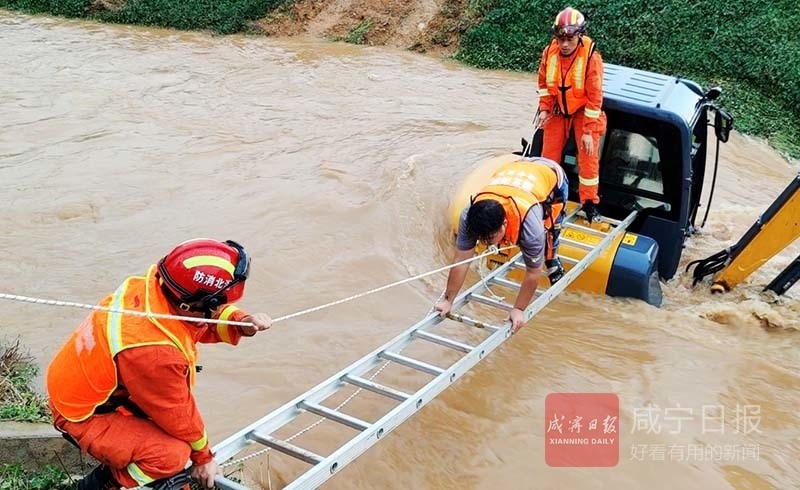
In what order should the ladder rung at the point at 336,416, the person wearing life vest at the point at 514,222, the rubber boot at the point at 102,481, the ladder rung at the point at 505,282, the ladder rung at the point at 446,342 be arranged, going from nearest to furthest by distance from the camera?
the rubber boot at the point at 102,481
the ladder rung at the point at 336,416
the person wearing life vest at the point at 514,222
the ladder rung at the point at 446,342
the ladder rung at the point at 505,282

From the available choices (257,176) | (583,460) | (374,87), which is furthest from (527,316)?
(374,87)

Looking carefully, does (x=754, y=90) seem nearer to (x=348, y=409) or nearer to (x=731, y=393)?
(x=731, y=393)

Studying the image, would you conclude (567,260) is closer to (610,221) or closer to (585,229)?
(585,229)

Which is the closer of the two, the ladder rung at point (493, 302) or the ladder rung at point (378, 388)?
the ladder rung at point (378, 388)

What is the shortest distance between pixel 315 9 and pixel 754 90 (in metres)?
9.27

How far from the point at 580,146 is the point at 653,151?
69cm

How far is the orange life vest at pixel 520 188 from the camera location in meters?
4.69

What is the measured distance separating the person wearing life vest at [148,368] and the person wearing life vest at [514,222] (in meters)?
1.74

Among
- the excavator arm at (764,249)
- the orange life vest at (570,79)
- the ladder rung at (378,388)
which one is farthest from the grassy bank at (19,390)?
the excavator arm at (764,249)

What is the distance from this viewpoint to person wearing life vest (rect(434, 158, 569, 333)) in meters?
4.48

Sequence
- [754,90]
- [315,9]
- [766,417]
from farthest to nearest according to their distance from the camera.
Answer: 1. [315,9]
2. [754,90]
3. [766,417]

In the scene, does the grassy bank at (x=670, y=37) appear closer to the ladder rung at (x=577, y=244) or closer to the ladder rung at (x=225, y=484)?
the ladder rung at (x=577, y=244)

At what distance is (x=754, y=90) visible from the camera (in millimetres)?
12602

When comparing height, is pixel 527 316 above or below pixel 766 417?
above
